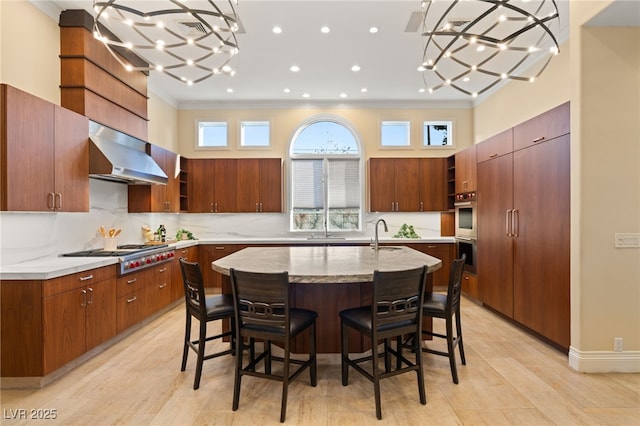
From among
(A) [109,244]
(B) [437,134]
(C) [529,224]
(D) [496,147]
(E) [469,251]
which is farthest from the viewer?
(B) [437,134]

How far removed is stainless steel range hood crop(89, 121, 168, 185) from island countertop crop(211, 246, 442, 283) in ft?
5.57

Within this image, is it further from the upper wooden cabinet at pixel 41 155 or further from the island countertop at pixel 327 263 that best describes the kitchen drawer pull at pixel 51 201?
the island countertop at pixel 327 263

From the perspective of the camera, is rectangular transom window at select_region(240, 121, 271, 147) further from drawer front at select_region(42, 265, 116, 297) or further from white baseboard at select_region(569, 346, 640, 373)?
white baseboard at select_region(569, 346, 640, 373)

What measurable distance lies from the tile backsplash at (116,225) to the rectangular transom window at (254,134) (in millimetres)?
1351

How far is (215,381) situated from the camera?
2.81 m

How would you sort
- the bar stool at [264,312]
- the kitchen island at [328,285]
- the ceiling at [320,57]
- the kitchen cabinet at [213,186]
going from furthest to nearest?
1. the kitchen cabinet at [213,186]
2. the ceiling at [320,57]
3. the kitchen island at [328,285]
4. the bar stool at [264,312]

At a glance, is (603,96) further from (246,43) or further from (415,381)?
(246,43)

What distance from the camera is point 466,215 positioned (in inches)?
217

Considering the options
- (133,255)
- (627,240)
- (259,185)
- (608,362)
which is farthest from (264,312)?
(259,185)

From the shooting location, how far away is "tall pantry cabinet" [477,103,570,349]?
328cm

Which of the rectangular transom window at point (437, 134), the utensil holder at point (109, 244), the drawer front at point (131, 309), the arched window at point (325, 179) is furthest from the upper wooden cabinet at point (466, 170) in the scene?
the utensil holder at point (109, 244)

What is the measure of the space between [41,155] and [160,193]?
2.14 m

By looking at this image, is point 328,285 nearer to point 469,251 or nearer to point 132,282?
point 132,282

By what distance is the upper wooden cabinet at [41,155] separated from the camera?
2721mm
